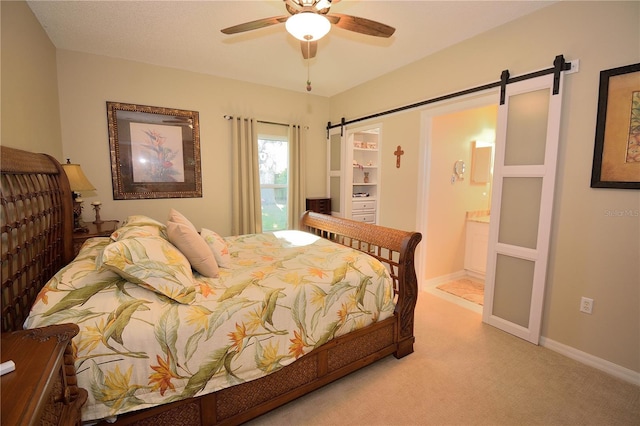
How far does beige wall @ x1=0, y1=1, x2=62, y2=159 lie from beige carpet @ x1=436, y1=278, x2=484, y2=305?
4134mm

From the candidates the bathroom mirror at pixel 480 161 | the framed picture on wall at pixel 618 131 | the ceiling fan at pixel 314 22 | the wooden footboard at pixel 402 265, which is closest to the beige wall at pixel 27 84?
the ceiling fan at pixel 314 22

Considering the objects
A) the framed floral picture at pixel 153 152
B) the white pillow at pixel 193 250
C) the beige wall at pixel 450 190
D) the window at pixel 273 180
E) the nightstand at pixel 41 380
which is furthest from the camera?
the window at pixel 273 180

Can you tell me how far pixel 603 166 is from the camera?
1.98m

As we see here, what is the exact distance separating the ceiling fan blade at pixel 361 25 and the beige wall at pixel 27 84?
2.09m

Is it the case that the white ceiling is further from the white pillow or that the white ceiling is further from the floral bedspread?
the floral bedspread

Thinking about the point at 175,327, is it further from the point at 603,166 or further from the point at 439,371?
the point at 603,166

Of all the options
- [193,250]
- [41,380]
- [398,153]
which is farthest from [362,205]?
[41,380]

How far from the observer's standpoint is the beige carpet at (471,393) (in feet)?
5.32

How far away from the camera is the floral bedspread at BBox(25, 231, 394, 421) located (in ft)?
3.92

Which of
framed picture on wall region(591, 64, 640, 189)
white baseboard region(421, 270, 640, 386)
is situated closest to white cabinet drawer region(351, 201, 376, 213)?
white baseboard region(421, 270, 640, 386)

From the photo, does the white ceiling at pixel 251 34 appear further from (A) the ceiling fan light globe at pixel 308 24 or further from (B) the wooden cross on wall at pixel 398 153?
(B) the wooden cross on wall at pixel 398 153

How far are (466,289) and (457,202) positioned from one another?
3.55 feet

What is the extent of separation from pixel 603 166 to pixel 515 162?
55 centimetres

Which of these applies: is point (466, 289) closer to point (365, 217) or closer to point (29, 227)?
point (365, 217)
